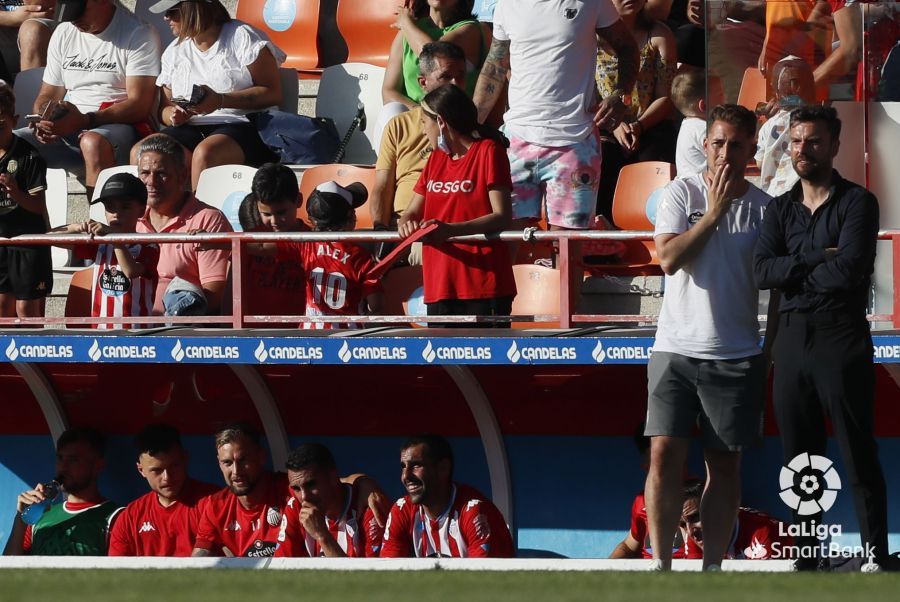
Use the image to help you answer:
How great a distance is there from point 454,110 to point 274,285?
5.15 feet

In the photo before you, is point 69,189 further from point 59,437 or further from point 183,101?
point 59,437

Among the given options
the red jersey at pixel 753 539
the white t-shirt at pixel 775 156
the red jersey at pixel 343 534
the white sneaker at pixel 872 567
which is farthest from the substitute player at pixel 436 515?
the white sneaker at pixel 872 567

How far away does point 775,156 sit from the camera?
7254 millimetres

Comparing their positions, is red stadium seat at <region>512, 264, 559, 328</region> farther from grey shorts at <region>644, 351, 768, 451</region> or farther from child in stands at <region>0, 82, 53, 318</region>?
child in stands at <region>0, 82, 53, 318</region>

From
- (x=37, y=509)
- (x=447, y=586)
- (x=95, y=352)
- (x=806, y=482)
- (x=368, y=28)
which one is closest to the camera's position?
(x=447, y=586)

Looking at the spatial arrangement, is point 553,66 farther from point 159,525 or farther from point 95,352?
point 159,525

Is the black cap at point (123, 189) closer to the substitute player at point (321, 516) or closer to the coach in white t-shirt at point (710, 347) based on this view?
the substitute player at point (321, 516)

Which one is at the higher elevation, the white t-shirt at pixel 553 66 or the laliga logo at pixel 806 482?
the white t-shirt at pixel 553 66

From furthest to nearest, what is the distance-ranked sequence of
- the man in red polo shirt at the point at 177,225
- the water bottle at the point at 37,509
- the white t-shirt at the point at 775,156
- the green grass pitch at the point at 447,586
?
the water bottle at the point at 37,509, the man in red polo shirt at the point at 177,225, the white t-shirt at the point at 775,156, the green grass pitch at the point at 447,586

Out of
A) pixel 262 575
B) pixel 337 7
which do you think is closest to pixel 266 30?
pixel 337 7

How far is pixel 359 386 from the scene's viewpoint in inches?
369

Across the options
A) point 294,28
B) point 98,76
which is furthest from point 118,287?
point 294,28

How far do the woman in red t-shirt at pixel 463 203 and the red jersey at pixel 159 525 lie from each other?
6.99ft

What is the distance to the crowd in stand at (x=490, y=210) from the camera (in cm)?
614
